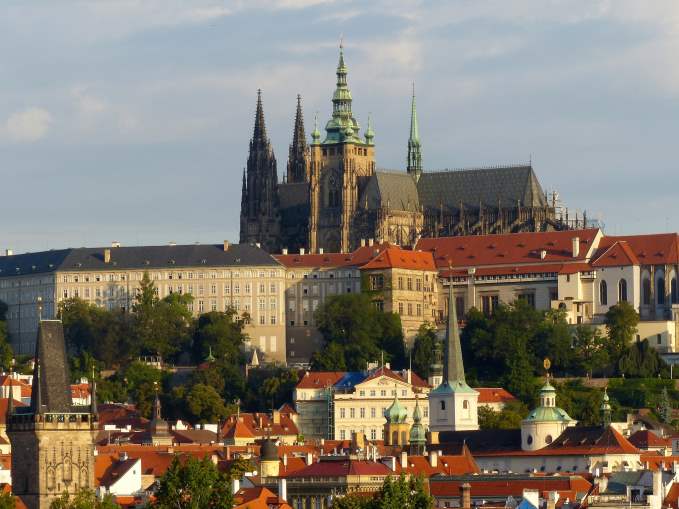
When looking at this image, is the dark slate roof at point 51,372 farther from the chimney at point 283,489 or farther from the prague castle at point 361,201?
the prague castle at point 361,201

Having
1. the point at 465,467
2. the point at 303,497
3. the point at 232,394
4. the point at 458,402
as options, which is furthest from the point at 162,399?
the point at 303,497

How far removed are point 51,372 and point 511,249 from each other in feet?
347

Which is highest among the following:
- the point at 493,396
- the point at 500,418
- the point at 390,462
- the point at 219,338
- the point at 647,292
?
the point at 647,292

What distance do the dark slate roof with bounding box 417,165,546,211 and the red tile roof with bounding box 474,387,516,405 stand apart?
1257 inches

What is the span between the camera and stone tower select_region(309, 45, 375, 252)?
634 feet

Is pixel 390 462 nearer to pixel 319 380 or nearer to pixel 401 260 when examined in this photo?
pixel 319 380

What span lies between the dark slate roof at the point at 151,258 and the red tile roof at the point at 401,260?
6.55 metres

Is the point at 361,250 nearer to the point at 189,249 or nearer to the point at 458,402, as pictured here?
the point at 189,249

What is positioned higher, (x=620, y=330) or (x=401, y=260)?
(x=401, y=260)

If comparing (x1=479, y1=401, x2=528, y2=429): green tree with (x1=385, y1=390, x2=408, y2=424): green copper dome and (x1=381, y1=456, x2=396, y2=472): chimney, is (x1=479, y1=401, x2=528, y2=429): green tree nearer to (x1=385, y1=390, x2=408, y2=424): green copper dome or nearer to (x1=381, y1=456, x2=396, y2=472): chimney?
(x1=385, y1=390, x2=408, y2=424): green copper dome

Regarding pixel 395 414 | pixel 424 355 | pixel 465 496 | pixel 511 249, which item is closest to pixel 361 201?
pixel 511 249

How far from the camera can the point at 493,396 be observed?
538 ft

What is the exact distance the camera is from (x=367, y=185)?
194 meters

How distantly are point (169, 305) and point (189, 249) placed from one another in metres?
8.36
